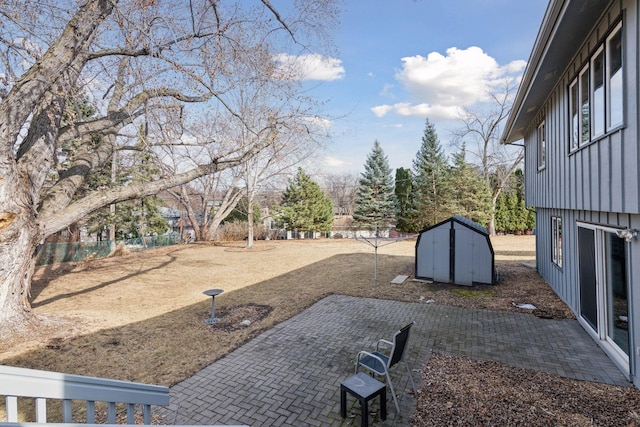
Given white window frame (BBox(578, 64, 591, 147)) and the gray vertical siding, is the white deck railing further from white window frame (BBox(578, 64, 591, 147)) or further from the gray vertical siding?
white window frame (BBox(578, 64, 591, 147))

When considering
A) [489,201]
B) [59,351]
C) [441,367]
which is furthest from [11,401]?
[489,201]

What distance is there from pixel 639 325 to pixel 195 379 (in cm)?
598

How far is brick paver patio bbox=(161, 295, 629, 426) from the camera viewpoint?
12.6 ft

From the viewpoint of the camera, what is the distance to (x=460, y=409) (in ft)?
12.2

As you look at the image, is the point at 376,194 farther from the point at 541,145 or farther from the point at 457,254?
the point at 541,145

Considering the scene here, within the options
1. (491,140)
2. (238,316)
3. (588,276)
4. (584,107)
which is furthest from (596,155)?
(491,140)

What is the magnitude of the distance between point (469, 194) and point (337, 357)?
2310 cm

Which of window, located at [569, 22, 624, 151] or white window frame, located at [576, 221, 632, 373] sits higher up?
window, located at [569, 22, 624, 151]

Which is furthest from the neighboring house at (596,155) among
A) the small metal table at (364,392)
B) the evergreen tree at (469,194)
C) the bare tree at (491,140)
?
the bare tree at (491,140)

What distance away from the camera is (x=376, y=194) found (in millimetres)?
30078

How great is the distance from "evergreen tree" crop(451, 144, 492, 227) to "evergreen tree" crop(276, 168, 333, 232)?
1112 centimetres

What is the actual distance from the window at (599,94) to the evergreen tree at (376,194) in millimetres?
23394

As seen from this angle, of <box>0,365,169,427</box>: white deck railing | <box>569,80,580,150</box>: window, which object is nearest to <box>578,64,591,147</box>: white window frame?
<box>569,80,580,150</box>: window

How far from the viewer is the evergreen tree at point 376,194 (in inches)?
1170
